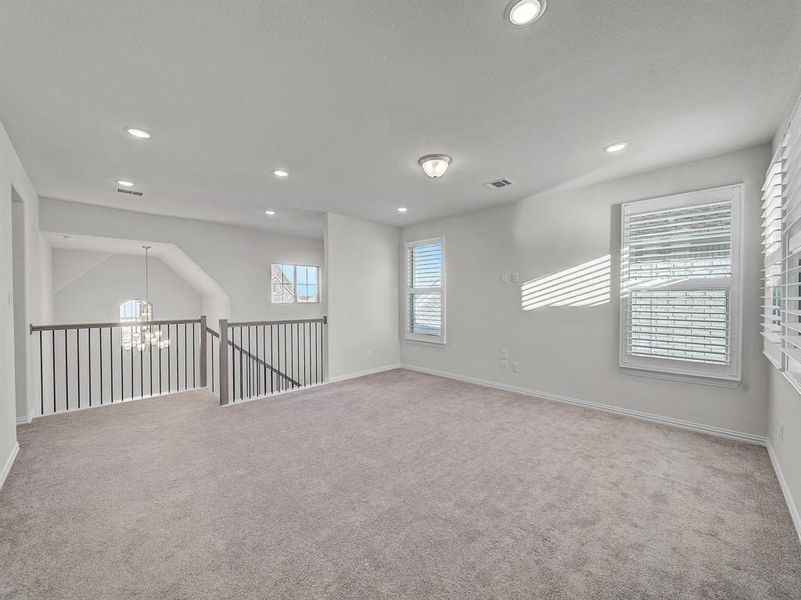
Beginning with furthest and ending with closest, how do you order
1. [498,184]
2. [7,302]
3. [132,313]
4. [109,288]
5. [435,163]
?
[132,313] → [109,288] → [498,184] → [435,163] → [7,302]

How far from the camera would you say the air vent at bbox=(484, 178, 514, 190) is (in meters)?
3.65

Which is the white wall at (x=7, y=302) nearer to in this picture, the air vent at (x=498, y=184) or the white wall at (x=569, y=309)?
the air vent at (x=498, y=184)

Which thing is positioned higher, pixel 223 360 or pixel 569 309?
pixel 569 309

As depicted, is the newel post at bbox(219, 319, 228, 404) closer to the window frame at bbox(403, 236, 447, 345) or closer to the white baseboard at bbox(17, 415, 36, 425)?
the white baseboard at bbox(17, 415, 36, 425)

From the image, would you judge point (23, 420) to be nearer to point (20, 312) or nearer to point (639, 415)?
point (20, 312)

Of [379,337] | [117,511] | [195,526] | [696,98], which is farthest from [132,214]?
[696,98]

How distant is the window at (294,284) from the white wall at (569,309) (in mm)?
2722

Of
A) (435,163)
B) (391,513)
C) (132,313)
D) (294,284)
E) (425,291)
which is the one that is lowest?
(391,513)

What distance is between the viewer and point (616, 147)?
2777 mm

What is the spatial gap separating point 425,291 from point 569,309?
2249 mm

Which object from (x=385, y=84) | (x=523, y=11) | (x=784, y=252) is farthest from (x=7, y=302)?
(x=784, y=252)

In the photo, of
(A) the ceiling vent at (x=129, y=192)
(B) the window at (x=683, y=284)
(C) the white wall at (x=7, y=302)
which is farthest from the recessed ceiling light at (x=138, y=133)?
(B) the window at (x=683, y=284)

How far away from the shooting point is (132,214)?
4867mm

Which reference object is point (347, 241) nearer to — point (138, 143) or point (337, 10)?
point (138, 143)
